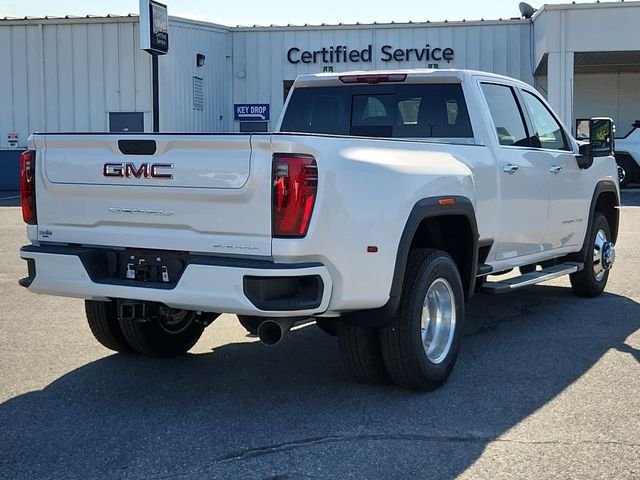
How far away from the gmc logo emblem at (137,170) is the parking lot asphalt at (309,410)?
133cm

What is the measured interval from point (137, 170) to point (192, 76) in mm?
23015

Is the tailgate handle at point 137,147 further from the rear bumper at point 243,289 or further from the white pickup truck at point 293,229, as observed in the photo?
the rear bumper at point 243,289

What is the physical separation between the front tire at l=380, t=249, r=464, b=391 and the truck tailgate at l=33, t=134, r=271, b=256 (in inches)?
41.4

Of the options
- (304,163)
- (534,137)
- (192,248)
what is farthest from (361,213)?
(534,137)

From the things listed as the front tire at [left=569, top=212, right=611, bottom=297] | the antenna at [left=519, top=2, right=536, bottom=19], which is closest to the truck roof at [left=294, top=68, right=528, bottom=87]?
the front tire at [left=569, top=212, right=611, bottom=297]

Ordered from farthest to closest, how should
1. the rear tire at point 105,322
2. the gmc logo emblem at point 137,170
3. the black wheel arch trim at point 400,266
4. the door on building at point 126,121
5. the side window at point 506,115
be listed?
the door on building at point 126,121 < the side window at point 506,115 < the rear tire at point 105,322 < the black wheel arch trim at point 400,266 < the gmc logo emblem at point 137,170

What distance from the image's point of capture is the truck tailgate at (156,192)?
4.48 meters

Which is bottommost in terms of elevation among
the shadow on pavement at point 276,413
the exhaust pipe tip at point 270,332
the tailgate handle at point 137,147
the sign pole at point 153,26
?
the shadow on pavement at point 276,413

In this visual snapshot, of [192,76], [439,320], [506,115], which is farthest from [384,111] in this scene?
[192,76]

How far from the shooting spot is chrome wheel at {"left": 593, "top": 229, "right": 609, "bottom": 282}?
8484 mm

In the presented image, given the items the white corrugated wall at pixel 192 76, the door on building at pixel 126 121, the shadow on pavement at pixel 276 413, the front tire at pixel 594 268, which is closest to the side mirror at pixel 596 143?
the front tire at pixel 594 268

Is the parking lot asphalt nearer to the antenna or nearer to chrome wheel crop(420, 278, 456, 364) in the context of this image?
chrome wheel crop(420, 278, 456, 364)

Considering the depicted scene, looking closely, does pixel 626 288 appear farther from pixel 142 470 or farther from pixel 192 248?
pixel 142 470

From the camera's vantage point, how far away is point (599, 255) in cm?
855
